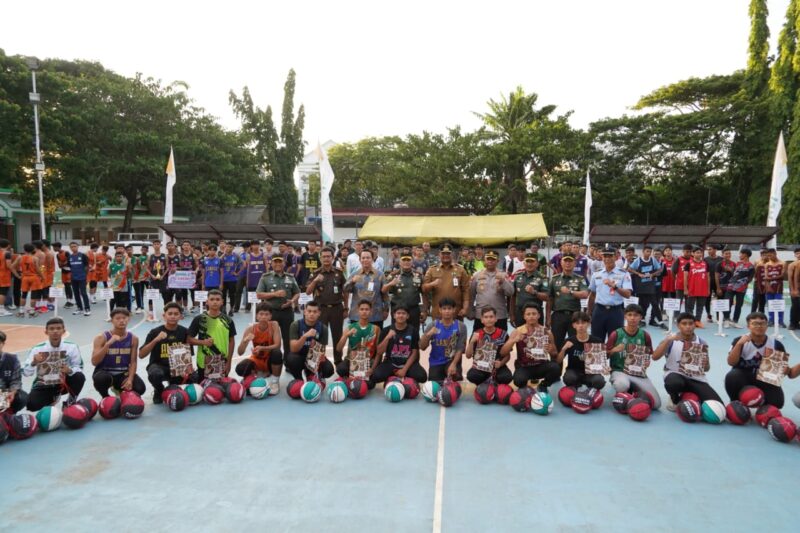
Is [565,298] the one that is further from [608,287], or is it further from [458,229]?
[458,229]

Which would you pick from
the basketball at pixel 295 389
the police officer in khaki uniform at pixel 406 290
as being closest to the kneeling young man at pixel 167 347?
the basketball at pixel 295 389

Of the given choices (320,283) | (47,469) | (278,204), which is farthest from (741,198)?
(47,469)

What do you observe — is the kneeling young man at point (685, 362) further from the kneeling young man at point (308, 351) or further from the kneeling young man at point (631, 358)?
the kneeling young man at point (308, 351)

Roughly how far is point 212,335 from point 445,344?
Result: 8.99 ft

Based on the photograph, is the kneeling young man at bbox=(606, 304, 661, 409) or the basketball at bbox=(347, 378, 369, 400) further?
the basketball at bbox=(347, 378, 369, 400)

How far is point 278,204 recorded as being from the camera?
34344mm

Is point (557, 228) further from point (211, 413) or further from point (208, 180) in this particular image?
point (211, 413)

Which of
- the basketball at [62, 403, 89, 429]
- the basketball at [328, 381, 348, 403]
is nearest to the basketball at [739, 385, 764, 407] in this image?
the basketball at [328, 381, 348, 403]

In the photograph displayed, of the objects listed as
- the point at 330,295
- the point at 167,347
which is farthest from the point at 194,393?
the point at 330,295

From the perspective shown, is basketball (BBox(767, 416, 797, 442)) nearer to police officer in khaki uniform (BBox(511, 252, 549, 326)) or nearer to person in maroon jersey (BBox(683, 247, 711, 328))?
police officer in khaki uniform (BBox(511, 252, 549, 326))

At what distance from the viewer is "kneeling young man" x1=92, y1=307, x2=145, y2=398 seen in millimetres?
5430

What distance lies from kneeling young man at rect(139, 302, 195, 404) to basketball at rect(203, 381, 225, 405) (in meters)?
0.31

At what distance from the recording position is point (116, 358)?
18.2 ft

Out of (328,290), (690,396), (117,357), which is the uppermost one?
(328,290)
